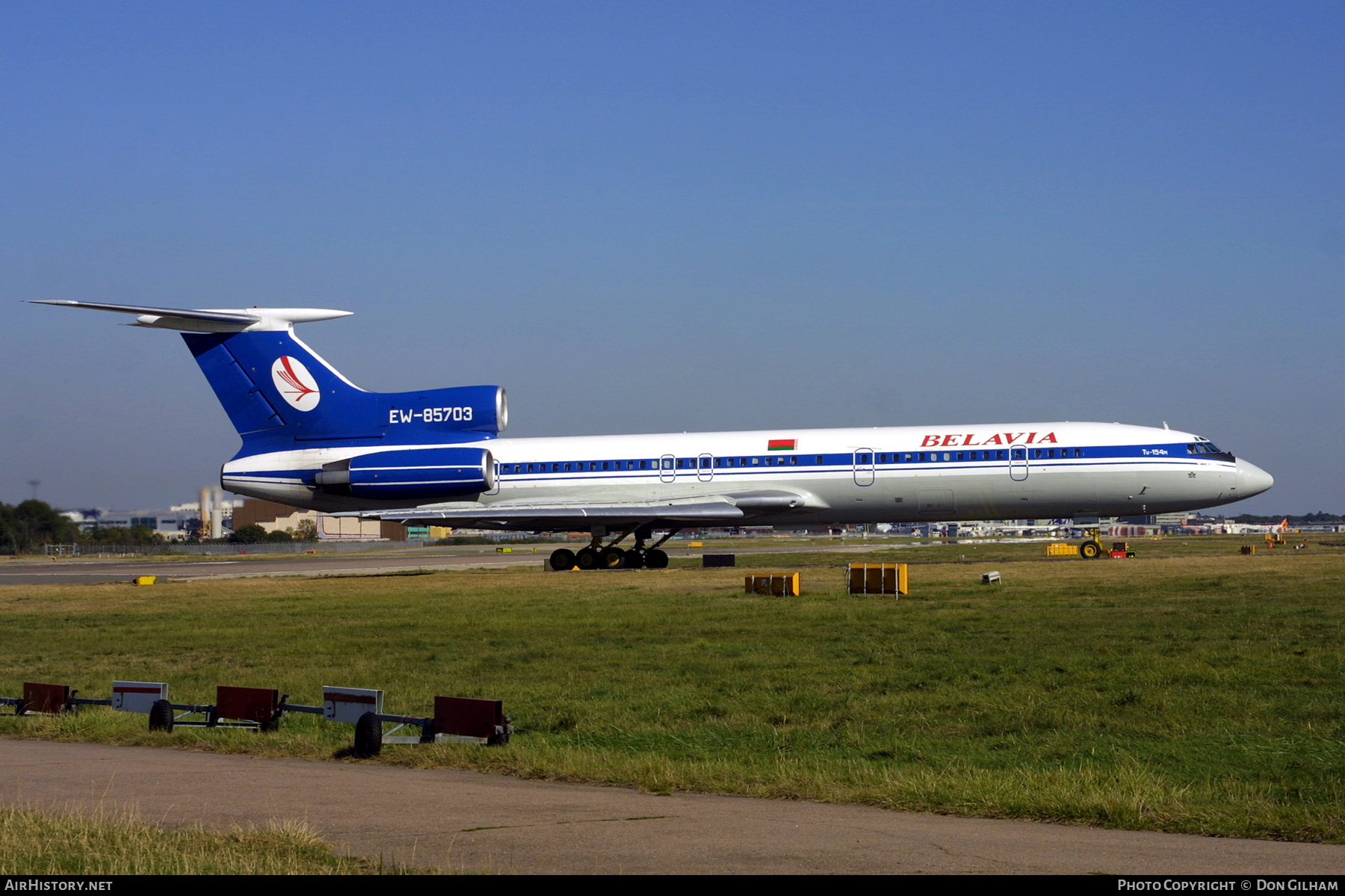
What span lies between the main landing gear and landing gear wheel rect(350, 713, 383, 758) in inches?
1081

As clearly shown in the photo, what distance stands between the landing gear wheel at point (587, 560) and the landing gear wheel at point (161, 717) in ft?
86.1

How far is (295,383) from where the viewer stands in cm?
3950

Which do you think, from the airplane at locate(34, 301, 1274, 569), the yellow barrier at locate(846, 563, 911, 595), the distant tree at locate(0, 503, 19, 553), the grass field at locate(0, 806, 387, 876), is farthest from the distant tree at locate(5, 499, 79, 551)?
the grass field at locate(0, 806, 387, 876)

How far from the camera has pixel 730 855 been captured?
769 cm

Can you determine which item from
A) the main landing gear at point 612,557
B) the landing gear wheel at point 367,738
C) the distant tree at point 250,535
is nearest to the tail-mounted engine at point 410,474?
the main landing gear at point 612,557

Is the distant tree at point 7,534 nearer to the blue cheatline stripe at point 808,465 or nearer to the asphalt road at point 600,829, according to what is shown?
the blue cheatline stripe at point 808,465

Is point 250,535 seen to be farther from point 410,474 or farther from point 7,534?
point 410,474

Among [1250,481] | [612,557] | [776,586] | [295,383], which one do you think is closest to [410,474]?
[295,383]

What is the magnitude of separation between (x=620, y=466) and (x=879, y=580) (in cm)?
1351

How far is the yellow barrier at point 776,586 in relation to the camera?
2783 centimetres

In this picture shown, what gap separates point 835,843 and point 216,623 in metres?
20.3

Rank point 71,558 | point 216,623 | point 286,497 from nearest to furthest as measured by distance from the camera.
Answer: point 216,623
point 286,497
point 71,558
